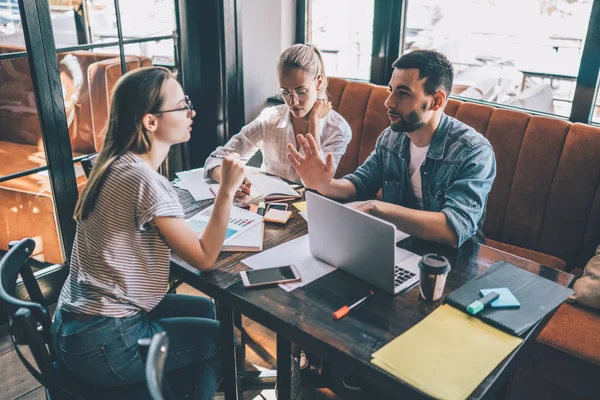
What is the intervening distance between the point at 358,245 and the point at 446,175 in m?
0.62

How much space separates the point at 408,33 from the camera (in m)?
2.89

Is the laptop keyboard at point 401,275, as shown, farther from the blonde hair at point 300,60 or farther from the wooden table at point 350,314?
the blonde hair at point 300,60

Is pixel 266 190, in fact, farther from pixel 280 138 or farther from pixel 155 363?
pixel 155 363

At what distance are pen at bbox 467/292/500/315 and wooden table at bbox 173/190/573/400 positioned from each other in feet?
0.29

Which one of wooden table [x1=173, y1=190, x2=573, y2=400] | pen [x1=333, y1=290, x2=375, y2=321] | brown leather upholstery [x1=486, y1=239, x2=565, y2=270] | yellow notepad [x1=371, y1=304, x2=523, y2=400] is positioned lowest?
brown leather upholstery [x1=486, y1=239, x2=565, y2=270]

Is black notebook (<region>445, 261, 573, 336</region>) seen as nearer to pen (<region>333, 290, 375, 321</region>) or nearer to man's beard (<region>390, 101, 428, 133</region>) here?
pen (<region>333, 290, 375, 321</region>)

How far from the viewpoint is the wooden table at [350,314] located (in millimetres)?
1093

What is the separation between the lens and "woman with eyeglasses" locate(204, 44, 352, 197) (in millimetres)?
2133

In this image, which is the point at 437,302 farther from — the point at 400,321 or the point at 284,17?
the point at 284,17

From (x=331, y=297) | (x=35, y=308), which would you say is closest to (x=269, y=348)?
(x=331, y=297)

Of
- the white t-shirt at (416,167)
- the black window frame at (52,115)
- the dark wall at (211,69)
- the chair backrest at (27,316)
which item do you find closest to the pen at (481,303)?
the white t-shirt at (416,167)

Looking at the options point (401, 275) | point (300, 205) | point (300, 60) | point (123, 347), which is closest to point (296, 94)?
point (300, 60)

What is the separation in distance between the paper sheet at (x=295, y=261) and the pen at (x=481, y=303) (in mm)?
387

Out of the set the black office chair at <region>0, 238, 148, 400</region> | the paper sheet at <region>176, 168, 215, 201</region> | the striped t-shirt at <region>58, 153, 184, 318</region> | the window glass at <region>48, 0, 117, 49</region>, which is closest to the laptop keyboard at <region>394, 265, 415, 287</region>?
the striped t-shirt at <region>58, 153, 184, 318</region>
